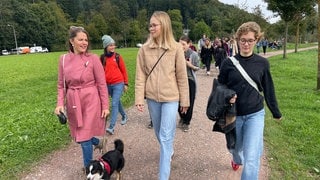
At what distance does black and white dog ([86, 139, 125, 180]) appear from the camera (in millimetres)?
3907

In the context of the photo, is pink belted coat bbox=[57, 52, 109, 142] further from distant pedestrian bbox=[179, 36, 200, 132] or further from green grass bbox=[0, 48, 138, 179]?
distant pedestrian bbox=[179, 36, 200, 132]

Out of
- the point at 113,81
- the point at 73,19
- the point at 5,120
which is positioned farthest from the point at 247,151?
the point at 73,19

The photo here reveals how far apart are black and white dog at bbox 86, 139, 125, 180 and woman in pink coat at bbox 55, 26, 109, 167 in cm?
37

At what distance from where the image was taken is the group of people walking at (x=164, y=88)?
144 inches

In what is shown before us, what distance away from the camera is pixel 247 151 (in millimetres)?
3670

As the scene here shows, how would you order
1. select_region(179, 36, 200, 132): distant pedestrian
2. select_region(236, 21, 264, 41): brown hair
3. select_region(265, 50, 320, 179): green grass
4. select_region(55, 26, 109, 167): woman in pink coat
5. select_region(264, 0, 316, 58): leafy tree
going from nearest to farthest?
select_region(236, 21, 264, 41): brown hair → select_region(55, 26, 109, 167): woman in pink coat → select_region(265, 50, 320, 179): green grass → select_region(179, 36, 200, 132): distant pedestrian → select_region(264, 0, 316, 58): leafy tree

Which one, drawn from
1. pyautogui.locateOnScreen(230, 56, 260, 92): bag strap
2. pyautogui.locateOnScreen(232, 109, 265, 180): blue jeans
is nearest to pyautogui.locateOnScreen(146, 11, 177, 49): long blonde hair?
pyautogui.locateOnScreen(230, 56, 260, 92): bag strap

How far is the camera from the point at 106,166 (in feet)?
13.3

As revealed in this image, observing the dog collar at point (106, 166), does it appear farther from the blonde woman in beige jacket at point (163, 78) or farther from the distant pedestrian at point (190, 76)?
the distant pedestrian at point (190, 76)

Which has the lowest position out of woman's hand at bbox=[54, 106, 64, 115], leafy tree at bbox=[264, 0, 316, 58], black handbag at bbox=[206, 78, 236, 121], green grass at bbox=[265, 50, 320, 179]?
green grass at bbox=[265, 50, 320, 179]

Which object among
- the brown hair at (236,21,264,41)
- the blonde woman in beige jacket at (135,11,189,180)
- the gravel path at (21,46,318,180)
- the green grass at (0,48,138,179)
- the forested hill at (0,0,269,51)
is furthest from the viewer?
the forested hill at (0,0,269,51)

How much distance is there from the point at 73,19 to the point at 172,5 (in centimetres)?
4195

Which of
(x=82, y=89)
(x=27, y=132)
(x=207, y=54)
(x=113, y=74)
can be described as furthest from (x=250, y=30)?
(x=207, y=54)

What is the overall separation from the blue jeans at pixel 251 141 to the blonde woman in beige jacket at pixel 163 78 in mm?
789
